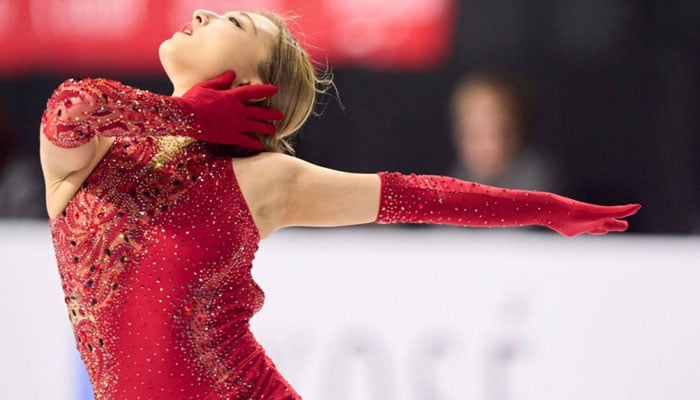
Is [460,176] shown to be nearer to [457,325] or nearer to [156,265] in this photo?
[457,325]

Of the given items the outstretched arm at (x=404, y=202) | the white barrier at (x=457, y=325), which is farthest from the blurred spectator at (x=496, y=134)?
the outstretched arm at (x=404, y=202)

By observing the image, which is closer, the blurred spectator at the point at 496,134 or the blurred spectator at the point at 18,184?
the blurred spectator at the point at 496,134

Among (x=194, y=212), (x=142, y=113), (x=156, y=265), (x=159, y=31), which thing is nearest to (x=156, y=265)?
(x=156, y=265)

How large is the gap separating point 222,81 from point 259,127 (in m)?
0.12

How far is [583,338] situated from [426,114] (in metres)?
1.66

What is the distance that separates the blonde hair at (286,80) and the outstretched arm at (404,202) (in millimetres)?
139

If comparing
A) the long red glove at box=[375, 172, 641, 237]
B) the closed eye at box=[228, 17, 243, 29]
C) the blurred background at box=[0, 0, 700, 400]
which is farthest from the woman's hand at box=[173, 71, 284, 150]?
the blurred background at box=[0, 0, 700, 400]

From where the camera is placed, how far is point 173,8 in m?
4.42

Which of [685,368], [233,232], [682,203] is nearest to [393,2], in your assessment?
[682,203]

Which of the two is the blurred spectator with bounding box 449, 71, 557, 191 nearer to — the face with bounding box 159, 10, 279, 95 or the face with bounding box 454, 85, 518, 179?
the face with bounding box 454, 85, 518, 179

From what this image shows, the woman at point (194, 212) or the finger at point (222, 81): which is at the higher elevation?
the finger at point (222, 81)

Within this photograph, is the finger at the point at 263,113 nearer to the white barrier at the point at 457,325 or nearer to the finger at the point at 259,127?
the finger at the point at 259,127

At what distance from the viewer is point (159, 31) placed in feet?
14.5

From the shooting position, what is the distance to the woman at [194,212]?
171 cm
